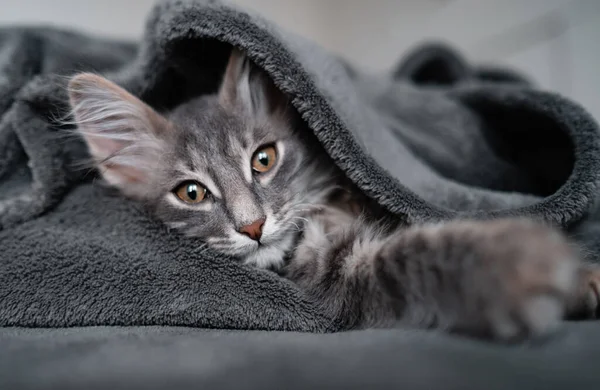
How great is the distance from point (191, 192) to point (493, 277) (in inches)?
26.5

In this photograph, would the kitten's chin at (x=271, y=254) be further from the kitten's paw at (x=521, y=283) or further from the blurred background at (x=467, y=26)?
the blurred background at (x=467, y=26)

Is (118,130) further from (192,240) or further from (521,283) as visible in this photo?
(521,283)

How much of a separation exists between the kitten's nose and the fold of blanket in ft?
0.22

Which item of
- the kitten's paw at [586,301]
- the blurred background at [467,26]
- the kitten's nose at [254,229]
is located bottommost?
the kitten's nose at [254,229]

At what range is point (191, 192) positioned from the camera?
3.19 feet

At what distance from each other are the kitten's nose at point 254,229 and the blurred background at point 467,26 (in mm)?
1375

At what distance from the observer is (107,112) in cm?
100

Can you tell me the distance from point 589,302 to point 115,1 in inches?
87.3

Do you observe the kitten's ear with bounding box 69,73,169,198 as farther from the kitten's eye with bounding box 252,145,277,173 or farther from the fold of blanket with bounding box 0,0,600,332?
the kitten's eye with bounding box 252,145,277,173

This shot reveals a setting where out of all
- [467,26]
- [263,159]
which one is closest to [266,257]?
[263,159]

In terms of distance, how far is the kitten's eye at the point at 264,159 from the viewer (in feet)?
3.20

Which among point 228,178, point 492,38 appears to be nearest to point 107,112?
point 228,178

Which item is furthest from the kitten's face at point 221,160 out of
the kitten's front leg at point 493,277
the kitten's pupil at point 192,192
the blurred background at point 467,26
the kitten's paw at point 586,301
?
the blurred background at point 467,26

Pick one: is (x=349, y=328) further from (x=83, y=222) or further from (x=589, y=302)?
(x=83, y=222)
